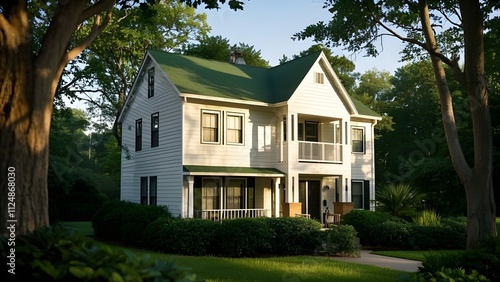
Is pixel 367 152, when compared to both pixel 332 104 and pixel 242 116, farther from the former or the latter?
pixel 242 116

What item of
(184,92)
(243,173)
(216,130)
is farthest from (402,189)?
(184,92)

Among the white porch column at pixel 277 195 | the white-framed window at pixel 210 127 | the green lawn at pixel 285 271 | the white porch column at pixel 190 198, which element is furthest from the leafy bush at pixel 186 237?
the white porch column at pixel 277 195

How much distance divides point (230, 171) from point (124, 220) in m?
5.09

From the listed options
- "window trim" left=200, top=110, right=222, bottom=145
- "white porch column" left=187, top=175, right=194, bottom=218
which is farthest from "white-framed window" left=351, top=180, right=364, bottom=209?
"white porch column" left=187, top=175, right=194, bottom=218

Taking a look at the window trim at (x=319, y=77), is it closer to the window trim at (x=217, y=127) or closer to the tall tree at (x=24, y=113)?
the window trim at (x=217, y=127)

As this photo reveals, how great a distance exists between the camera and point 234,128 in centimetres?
2336

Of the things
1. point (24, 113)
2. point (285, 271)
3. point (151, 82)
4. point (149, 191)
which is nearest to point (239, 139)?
point (149, 191)

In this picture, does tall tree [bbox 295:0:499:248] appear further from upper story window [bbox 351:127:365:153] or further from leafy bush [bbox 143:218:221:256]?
upper story window [bbox 351:127:365:153]

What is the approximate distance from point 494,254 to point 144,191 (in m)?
19.2

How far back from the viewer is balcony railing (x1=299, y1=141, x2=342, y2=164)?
24328mm

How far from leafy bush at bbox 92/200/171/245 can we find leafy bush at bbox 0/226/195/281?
14.5 m

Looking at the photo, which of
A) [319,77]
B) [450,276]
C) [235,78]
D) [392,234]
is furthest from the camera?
[235,78]

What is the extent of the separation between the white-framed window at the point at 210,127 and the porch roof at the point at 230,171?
129 cm

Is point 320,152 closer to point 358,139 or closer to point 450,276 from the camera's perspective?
point 358,139
